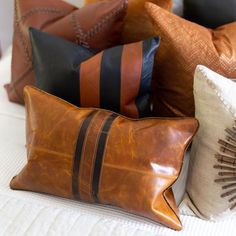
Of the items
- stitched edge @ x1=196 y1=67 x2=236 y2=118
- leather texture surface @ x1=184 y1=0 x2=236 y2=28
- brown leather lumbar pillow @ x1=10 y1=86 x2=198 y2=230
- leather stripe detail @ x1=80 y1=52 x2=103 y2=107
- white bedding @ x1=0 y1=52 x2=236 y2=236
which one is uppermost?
leather texture surface @ x1=184 y1=0 x2=236 y2=28

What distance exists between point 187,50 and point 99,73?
0.23 m

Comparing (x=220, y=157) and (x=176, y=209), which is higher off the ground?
(x=220, y=157)

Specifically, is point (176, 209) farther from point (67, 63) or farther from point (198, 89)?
point (67, 63)

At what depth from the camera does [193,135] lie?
2.62 ft

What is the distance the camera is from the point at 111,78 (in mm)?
891

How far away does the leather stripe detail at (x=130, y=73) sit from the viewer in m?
0.88

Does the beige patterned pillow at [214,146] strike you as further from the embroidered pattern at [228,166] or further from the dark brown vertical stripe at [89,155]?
the dark brown vertical stripe at [89,155]

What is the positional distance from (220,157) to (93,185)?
11.6 inches

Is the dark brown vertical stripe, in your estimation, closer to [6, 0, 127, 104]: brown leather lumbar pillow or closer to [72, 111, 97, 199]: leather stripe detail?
[72, 111, 97, 199]: leather stripe detail

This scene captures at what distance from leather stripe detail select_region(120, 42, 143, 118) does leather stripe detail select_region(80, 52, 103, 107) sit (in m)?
0.07

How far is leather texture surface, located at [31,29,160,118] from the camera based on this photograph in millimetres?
881

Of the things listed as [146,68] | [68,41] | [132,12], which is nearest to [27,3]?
[68,41]

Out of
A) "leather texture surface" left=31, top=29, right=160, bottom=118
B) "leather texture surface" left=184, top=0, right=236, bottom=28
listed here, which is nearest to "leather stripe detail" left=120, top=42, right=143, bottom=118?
"leather texture surface" left=31, top=29, right=160, bottom=118

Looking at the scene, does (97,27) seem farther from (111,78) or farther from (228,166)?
(228,166)
